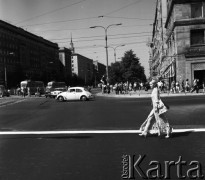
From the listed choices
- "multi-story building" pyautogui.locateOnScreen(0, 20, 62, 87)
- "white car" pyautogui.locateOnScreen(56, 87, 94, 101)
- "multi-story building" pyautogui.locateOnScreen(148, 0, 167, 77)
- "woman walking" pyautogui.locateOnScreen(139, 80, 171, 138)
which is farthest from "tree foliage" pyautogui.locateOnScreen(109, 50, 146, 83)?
"woman walking" pyautogui.locateOnScreen(139, 80, 171, 138)

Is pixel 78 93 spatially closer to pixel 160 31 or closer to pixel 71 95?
pixel 71 95

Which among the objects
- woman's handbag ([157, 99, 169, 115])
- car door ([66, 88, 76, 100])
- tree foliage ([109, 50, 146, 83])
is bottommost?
car door ([66, 88, 76, 100])

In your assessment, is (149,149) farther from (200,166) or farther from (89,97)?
(89,97)

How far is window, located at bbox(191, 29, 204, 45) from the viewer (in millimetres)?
42094

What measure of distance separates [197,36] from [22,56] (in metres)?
77.3

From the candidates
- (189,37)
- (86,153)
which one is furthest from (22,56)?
(86,153)

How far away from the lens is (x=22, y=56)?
109312 mm

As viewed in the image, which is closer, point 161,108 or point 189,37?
point 161,108

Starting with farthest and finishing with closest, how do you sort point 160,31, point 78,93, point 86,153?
1. point 160,31
2. point 78,93
3. point 86,153

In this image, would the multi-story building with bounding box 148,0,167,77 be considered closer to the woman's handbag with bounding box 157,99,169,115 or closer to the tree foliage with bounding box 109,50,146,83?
the tree foliage with bounding box 109,50,146,83

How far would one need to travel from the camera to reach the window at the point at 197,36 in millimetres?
42094

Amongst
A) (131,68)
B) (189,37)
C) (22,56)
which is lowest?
(131,68)

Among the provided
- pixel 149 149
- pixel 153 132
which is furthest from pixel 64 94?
pixel 149 149

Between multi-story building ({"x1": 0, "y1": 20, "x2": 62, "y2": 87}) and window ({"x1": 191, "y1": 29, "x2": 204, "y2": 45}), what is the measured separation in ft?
146
